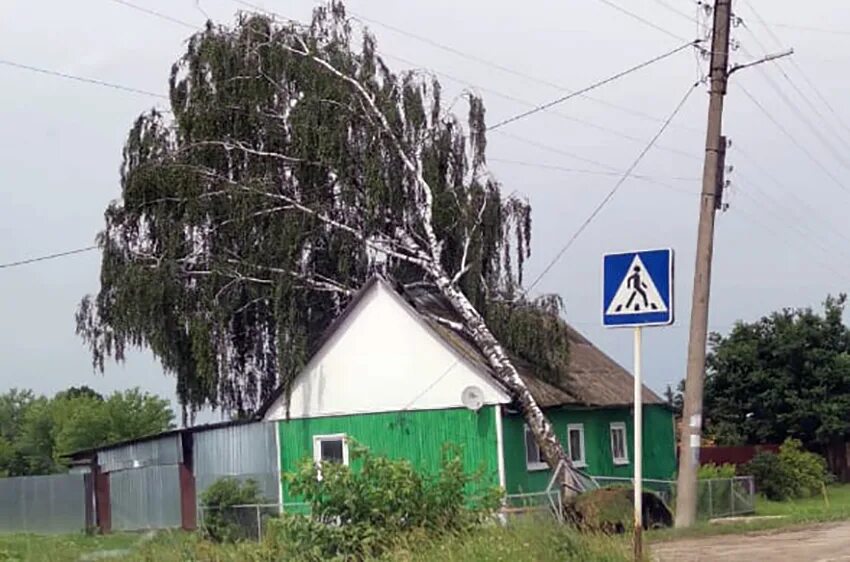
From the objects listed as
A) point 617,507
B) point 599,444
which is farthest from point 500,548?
point 599,444

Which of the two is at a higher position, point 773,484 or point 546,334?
point 546,334

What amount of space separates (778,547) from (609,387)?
17.3 meters

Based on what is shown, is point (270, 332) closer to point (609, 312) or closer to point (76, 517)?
point (76, 517)

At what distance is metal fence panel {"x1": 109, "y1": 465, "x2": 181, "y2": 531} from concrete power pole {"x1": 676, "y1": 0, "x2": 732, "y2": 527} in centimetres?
1490

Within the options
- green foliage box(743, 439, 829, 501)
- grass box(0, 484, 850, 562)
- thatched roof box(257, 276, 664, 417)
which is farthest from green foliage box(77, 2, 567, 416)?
grass box(0, 484, 850, 562)

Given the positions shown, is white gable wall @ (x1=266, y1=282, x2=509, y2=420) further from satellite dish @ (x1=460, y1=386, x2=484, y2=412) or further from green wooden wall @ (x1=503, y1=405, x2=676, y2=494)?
green wooden wall @ (x1=503, y1=405, x2=676, y2=494)

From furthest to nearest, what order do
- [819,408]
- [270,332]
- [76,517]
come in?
1. [819,408]
2. [76,517]
3. [270,332]

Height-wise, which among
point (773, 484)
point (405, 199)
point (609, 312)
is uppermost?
point (405, 199)

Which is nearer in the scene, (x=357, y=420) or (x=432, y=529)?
(x=432, y=529)

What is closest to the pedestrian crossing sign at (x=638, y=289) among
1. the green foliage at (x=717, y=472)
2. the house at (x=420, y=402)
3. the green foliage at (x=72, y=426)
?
the house at (x=420, y=402)

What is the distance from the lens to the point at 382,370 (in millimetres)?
33406

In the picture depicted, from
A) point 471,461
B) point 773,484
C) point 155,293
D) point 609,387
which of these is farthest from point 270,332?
point 773,484

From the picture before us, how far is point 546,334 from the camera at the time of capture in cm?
3350

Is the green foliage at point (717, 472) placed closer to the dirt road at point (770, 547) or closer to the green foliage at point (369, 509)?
the dirt road at point (770, 547)
